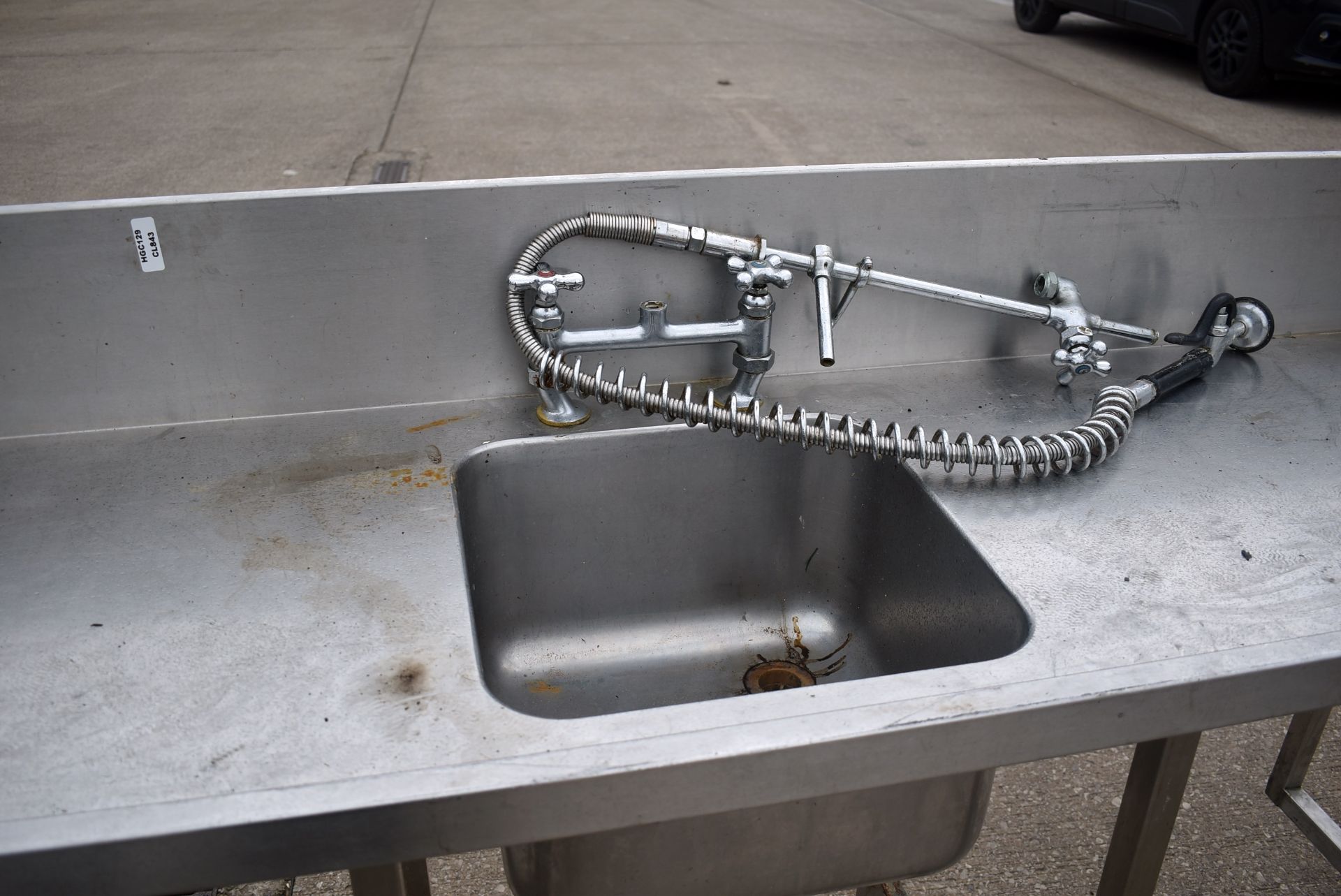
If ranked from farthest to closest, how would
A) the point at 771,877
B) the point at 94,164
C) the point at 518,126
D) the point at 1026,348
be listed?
the point at 518,126 < the point at 94,164 < the point at 1026,348 < the point at 771,877

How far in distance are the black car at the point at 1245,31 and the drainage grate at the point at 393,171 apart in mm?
4692

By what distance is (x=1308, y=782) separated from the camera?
7.04ft

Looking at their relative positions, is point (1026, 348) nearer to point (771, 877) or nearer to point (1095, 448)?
point (1095, 448)

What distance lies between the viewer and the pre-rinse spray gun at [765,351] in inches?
49.3

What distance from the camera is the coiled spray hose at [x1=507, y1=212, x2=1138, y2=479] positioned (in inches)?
49.1

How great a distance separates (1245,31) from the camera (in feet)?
19.4

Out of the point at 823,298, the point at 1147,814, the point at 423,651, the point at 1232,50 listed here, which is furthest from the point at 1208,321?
the point at 1232,50

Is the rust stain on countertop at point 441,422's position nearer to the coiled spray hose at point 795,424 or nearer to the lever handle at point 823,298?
the coiled spray hose at point 795,424

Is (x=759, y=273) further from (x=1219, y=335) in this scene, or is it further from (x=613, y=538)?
(x=1219, y=335)

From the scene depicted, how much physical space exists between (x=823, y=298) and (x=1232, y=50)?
20.2ft

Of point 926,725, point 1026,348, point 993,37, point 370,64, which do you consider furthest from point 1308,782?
point 993,37

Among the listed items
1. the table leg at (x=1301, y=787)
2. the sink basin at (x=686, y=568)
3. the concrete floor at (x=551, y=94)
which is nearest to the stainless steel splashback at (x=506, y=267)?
the sink basin at (x=686, y=568)

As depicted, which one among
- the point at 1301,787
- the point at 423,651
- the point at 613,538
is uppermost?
the point at 423,651

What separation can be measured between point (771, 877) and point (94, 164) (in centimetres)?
492
